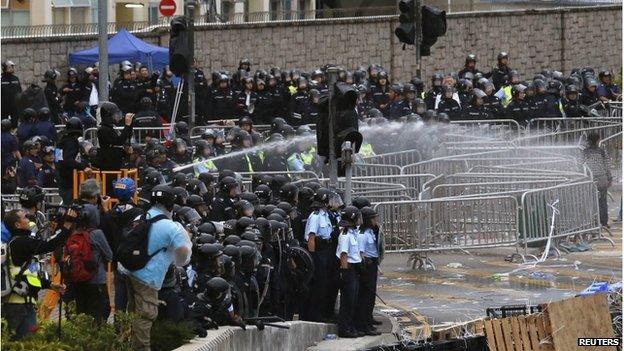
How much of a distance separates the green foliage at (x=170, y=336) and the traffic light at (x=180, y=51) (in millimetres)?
12234

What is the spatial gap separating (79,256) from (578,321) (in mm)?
4313

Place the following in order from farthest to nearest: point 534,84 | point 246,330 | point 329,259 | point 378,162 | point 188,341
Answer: point 534,84
point 378,162
point 329,259
point 246,330
point 188,341

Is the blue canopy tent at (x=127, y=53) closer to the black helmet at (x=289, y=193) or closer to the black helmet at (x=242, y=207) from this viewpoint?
the black helmet at (x=289, y=193)

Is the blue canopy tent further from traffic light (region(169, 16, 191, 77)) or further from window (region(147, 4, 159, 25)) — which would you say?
window (region(147, 4, 159, 25))

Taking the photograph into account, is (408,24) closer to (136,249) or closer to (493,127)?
(493,127)

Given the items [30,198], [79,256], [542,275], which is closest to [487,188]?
[542,275]

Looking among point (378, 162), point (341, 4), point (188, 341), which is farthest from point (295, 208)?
point (341, 4)

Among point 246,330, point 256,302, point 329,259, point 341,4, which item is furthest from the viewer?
point 341,4

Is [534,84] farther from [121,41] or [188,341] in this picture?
[188,341]

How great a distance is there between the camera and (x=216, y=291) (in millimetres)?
16453

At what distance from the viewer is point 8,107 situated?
1266 inches

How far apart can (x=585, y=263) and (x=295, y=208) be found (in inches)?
213

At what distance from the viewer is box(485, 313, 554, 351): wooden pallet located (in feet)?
54.7

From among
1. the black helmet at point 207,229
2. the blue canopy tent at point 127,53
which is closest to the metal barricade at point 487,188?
the black helmet at point 207,229
